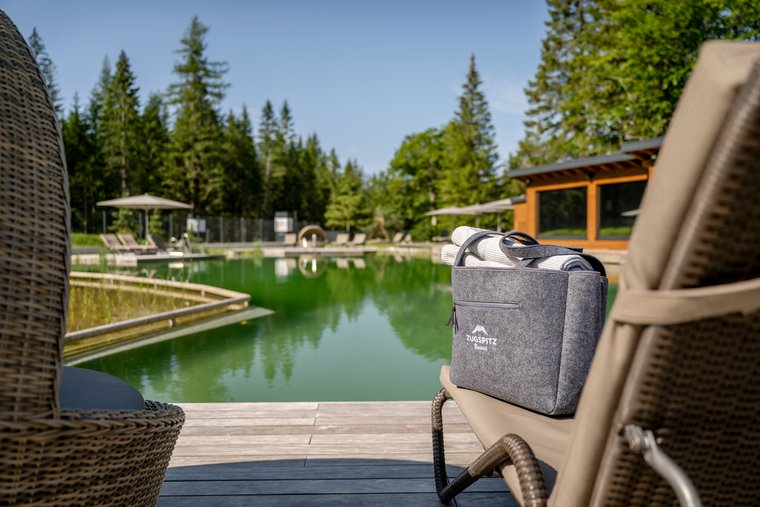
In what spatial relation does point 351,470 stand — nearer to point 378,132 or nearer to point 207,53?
point 207,53

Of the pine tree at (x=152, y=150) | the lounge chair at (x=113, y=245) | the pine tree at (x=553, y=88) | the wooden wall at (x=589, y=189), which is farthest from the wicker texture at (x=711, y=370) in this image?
the pine tree at (x=152, y=150)

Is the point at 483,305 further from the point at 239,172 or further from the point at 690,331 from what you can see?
the point at 239,172

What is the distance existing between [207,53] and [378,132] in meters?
23.1

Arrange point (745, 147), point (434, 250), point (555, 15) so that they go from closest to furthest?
point (745, 147) < point (434, 250) < point (555, 15)

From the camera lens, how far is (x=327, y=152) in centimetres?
5366

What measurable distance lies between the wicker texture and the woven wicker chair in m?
0.72

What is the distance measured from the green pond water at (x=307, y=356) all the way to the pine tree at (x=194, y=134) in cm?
2473

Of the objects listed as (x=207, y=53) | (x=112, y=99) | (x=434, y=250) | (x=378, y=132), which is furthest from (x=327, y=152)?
(x=434, y=250)

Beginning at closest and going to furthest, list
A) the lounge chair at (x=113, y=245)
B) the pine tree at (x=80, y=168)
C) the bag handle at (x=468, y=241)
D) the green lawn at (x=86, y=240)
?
1. the bag handle at (x=468, y=241)
2. the lounge chair at (x=113, y=245)
3. the green lawn at (x=86, y=240)
4. the pine tree at (x=80, y=168)

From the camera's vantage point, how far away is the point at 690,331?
58 cm

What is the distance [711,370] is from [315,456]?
173 cm

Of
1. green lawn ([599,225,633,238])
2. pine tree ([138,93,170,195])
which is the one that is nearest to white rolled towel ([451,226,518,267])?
green lawn ([599,225,633,238])

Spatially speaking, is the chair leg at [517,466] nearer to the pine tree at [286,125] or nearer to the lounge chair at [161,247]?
the lounge chair at [161,247]

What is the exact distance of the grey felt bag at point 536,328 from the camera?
4.28ft
